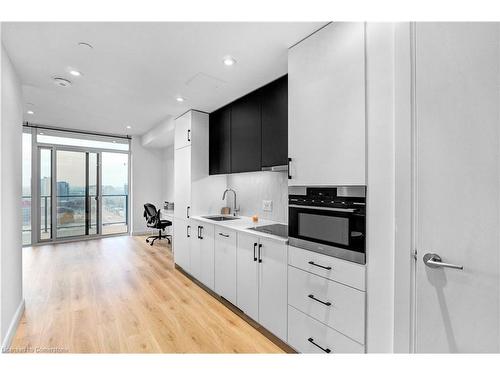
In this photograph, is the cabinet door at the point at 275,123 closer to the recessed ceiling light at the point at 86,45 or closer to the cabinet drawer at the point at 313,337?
the cabinet drawer at the point at 313,337

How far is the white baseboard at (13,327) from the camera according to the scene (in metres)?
1.73

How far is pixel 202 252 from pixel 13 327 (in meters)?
1.77

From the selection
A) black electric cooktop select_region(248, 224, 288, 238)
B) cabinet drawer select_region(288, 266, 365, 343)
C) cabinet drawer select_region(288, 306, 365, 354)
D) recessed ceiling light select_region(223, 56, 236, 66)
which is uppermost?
recessed ceiling light select_region(223, 56, 236, 66)

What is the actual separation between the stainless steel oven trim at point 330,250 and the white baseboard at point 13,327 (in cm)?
233

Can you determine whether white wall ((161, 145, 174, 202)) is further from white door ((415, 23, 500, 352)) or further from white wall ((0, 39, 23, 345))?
white door ((415, 23, 500, 352))

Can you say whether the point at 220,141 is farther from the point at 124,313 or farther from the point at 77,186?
the point at 77,186

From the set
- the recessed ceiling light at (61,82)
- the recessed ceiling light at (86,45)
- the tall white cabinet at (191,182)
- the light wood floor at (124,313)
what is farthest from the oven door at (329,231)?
the recessed ceiling light at (61,82)

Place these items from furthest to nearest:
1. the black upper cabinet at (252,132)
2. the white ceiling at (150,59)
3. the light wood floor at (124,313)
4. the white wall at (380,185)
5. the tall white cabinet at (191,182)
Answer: the tall white cabinet at (191,182)
the black upper cabinet at (252,132)
the light wood floor at (124,313)
the white ceiling at (150,59)
the white wall at (380,185)

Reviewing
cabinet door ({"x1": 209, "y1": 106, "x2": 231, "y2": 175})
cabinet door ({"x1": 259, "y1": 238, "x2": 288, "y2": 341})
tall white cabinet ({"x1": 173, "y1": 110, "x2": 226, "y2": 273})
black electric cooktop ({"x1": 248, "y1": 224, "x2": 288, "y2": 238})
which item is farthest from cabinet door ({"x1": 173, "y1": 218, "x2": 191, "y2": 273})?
cabinet door ({"x1": 259, "y1": 238, "x2": 288, "y2": 341})

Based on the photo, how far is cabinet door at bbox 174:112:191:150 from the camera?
3295mm

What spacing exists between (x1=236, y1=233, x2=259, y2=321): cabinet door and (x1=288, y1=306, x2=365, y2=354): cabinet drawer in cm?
43

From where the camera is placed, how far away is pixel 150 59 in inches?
78.9

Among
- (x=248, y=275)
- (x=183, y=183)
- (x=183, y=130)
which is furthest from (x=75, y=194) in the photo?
(x=248, y=275)

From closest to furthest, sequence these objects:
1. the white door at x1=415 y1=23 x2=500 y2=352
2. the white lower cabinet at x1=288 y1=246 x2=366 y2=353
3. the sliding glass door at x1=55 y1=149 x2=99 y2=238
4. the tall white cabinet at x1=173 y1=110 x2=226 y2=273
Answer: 1. the white door at x1=415 y1=23 x2=500 y2=352
2. the white lower cabinet at x1=288 y1=246 x2=366 y2=353
3. the tall white cabinet at x1=173 y1=110 x2=226 y2=273
4. the sliding glass door at x1=55 y1=149 x2=99 y2=238
